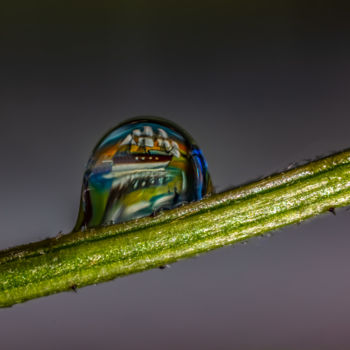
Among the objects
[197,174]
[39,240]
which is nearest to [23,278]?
[39,240]

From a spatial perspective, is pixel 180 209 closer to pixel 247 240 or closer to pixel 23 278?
pixel 247 240

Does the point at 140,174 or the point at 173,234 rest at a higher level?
the point at 140,174

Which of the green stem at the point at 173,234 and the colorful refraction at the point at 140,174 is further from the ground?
the colorful refraction at the point at 140,174

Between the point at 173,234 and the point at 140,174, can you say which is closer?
the point at 173,234
